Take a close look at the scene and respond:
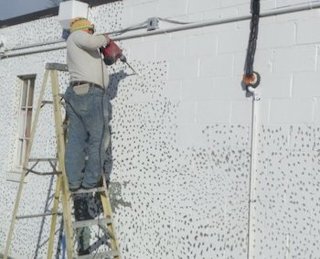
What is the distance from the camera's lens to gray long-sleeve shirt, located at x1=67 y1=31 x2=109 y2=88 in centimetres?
659

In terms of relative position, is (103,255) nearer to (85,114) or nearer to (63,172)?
(63,172)

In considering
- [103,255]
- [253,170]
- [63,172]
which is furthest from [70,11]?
[253,170]

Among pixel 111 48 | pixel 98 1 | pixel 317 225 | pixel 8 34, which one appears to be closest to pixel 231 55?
pixel 111 48

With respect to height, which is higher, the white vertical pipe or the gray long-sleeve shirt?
the gray long-sleeve shirt

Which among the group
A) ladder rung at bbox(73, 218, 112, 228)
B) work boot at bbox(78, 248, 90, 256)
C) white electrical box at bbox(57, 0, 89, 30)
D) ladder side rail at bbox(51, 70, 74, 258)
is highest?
white electrical box at bbox(57, 0, 89, 30)

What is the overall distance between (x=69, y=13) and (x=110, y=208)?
2.76 meters

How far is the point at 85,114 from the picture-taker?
21.7 feet

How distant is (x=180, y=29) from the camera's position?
6645mm

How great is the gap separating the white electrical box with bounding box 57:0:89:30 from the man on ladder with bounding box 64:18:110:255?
1218mm

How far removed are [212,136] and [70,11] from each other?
9.73 ft

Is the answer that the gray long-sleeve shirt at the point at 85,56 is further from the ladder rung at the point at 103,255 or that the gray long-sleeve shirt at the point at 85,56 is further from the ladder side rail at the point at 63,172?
the ladder rung at the point at 103,255

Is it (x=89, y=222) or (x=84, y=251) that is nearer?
(x=89, y=222)

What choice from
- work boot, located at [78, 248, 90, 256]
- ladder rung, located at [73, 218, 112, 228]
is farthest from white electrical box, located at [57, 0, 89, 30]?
work boot, located at [78, 248, 90, 256]

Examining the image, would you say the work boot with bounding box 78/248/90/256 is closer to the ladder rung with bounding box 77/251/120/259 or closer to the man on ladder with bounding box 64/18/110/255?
the ladder rung with bounding box 77/251/120/259
